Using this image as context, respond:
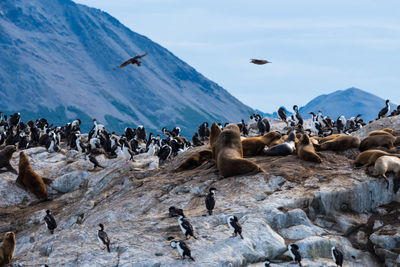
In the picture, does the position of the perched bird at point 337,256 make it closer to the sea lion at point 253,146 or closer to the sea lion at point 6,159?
the sea lion at point 253,146

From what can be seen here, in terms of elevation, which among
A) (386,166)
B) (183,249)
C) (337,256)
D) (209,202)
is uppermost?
(386,166)

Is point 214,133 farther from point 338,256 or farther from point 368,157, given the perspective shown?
point 338,256

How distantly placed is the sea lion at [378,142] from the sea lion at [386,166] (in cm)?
220

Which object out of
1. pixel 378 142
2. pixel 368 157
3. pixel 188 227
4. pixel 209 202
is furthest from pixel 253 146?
pixel 188 227

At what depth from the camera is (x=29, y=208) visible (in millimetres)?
18406

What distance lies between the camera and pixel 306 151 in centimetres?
1441

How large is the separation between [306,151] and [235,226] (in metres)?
5.03

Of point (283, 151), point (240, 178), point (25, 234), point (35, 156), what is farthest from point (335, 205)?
point (35, 156)

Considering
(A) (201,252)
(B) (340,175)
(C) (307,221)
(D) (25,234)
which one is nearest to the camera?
(A) (201,252)

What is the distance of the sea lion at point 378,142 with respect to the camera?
50.0ft

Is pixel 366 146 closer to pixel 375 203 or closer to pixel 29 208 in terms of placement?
pixel 375 203

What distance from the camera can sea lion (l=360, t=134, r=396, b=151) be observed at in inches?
600

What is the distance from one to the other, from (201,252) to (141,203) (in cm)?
404

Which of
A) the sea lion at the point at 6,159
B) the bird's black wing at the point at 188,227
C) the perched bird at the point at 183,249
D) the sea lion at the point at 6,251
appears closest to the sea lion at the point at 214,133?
the bird's black wing at the point at 188,227
